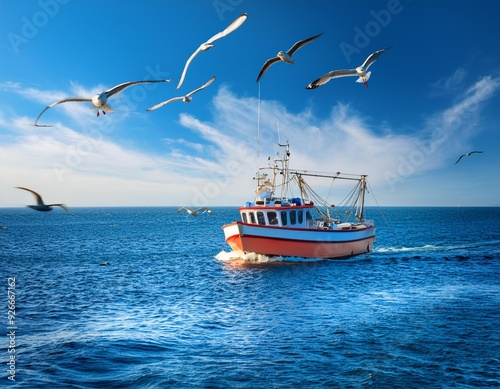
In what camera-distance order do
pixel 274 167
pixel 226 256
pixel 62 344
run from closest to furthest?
pixel 62 344 → pixel 274 167 → pixel 226 256

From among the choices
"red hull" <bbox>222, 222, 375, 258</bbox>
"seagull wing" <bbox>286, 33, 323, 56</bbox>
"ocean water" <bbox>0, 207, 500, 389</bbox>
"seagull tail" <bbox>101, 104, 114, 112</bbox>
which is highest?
"seagull wing" <bbox>286, 33, 323, 56</bbox>

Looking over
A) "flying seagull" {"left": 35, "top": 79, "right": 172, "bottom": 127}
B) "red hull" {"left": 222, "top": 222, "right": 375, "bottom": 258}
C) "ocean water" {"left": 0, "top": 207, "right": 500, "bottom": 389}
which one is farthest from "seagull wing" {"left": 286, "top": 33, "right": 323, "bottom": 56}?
"red hull" {"left": 222, "top": 222, "right": 375, "bottom": 258}

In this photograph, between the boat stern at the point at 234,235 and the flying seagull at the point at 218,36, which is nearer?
the flying seagull at the point at 218,36

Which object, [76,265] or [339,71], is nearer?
[339,71]

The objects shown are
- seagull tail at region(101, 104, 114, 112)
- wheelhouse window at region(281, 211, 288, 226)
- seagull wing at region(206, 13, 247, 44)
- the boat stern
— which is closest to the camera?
seagull wing at region(206, 13, 247, 44)

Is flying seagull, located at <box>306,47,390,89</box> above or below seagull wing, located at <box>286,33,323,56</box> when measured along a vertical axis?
below

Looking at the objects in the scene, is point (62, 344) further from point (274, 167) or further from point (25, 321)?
point (274, 167)

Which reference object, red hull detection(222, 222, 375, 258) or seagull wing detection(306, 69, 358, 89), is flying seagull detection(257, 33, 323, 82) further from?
red hull detection(222, 222, 375, 258)

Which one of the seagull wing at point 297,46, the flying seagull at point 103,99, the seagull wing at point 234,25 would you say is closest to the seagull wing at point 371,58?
the seagull wing at point 297,46

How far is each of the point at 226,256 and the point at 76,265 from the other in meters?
13.5

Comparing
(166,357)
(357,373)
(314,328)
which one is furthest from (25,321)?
(357,373)

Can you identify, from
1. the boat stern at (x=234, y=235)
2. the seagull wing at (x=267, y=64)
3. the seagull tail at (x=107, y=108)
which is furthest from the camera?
the boat stern at (x=234, y=235)

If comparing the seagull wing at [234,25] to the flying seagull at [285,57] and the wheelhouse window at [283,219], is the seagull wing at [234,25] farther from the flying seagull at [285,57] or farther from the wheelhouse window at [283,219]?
the wheelhouse window at [283,219]

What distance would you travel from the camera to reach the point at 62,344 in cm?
1301
